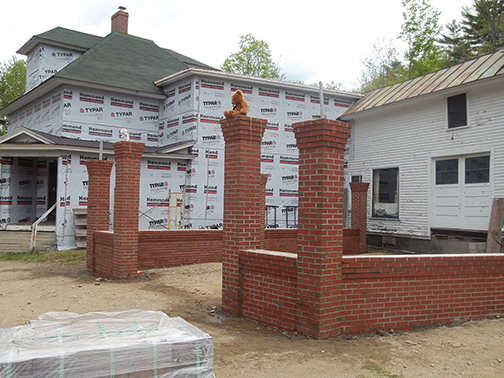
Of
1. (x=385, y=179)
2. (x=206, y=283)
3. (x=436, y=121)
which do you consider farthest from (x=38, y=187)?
(x=436, y=121)

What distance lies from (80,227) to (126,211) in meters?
7.36

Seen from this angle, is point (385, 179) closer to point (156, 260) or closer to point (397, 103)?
point (397, 103)

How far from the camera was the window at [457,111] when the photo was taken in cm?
1539

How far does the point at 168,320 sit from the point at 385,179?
16.3m

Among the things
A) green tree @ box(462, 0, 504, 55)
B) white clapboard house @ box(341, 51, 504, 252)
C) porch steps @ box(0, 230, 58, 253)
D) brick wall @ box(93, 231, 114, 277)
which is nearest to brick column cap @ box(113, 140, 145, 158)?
brick wall @ box(93, 231, 114, 277)

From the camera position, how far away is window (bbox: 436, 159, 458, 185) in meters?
15.7

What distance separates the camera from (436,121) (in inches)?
646

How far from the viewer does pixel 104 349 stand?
3055mm

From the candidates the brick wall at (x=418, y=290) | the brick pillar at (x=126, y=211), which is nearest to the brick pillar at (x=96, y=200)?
the brick pillar at (x=126, y=211)

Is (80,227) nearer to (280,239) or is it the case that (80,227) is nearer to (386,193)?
(280,239)

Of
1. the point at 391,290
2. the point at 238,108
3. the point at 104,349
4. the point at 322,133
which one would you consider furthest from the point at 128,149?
the point at 104,349

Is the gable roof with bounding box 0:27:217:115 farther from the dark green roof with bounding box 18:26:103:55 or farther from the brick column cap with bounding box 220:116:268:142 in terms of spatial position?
the brick column cap with bounding box 220:116:268:142

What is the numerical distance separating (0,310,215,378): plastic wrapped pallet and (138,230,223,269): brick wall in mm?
7836

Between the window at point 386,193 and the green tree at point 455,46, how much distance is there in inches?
885
